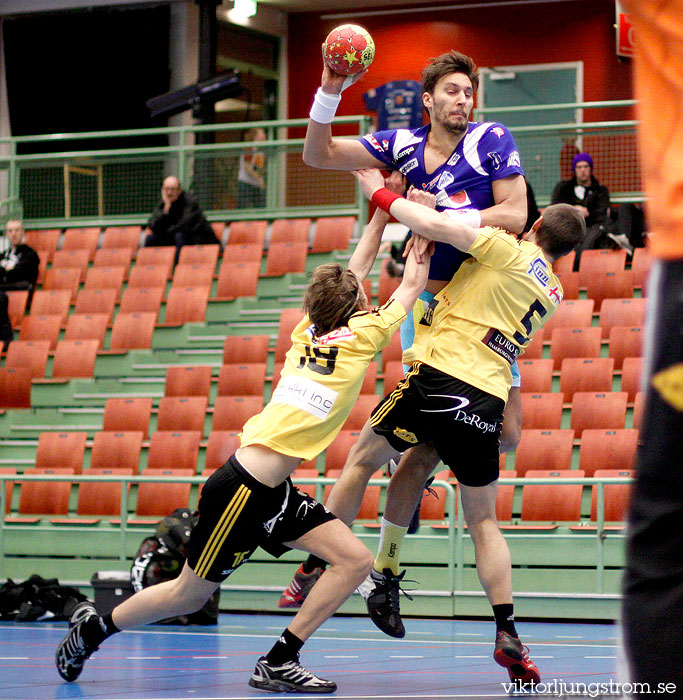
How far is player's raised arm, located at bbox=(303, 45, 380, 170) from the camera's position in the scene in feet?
15.6

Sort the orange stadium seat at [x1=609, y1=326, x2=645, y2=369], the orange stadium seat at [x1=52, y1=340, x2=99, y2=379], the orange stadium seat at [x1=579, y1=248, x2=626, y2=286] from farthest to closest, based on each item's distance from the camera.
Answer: the orange stadium seat at [x1=52, y1=340, x2=99, y2=379] → the orange stadium seat at [x1=579, y1=248, x2=626, y2=286] → the orange stadium seat at [x1=609, y1=326, x2=645, y2=369]

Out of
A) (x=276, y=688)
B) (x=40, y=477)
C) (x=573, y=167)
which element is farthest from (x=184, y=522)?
(x=573, y=167)

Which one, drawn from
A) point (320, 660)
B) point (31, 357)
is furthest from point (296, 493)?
point (31, 357)

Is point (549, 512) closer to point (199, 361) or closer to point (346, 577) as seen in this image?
point (346, 577)

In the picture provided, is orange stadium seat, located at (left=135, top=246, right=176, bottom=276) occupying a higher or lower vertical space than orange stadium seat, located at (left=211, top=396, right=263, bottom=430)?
higher

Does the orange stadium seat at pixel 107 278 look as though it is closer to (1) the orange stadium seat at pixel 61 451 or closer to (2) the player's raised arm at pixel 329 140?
(1) the orange stadium seat at pixel 61 451

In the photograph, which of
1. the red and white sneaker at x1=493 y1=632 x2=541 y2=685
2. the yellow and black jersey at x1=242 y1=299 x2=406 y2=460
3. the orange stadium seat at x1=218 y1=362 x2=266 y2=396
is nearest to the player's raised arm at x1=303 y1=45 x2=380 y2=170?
the yellow and black jersey at x1=242 y1=299 x2=406 y2=460

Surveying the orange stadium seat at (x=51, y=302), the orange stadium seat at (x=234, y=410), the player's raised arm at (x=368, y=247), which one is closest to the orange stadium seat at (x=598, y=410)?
the orange stadium seat at (x=234, y=410)

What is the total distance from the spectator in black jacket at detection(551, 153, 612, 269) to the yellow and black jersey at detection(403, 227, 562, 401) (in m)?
6.55

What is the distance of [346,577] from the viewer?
4.67 meters

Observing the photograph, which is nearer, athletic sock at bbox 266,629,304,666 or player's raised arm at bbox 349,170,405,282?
athletic sock at bbox 266,629,304,666

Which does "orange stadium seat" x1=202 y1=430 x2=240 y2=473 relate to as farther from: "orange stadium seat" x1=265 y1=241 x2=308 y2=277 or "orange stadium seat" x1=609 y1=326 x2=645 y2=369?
"orange stadium seat" x1=609 y1=326 x2=645 y2=369

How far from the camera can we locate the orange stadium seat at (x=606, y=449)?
28.7ft

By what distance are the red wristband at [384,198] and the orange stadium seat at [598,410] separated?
4.92 m
